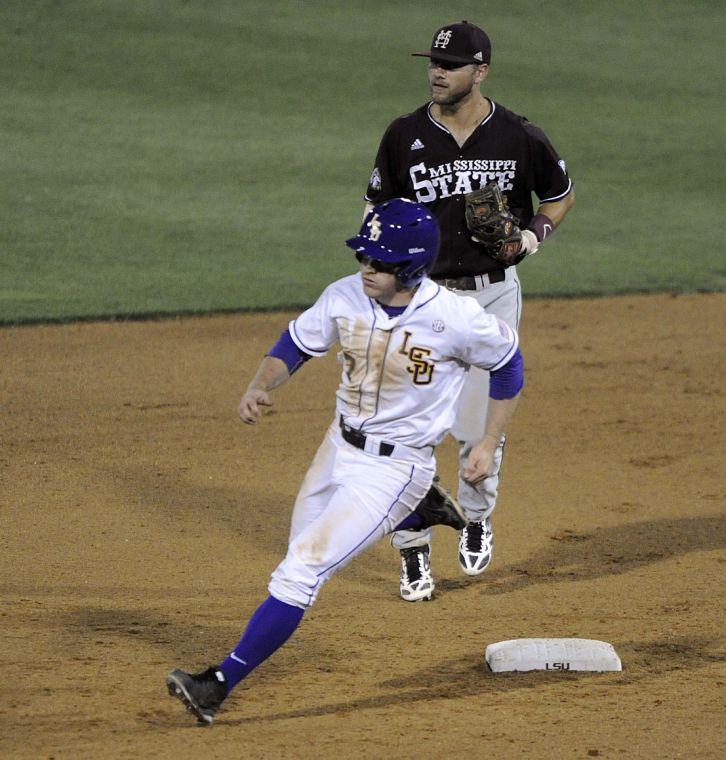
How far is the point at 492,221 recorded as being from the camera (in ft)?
18.1

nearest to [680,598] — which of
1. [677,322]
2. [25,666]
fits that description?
[25,666]

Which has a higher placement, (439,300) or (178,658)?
(439,300)

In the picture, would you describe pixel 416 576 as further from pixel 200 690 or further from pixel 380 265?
pixel 380 265

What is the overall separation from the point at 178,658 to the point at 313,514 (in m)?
0.81

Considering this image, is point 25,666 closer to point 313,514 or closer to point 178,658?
point 178,658

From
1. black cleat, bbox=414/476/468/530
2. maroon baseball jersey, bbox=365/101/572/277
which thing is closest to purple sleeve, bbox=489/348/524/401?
black cleat, bbox=414/476/468/530

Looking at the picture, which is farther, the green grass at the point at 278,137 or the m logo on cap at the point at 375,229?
the green grass at the point at 278,137

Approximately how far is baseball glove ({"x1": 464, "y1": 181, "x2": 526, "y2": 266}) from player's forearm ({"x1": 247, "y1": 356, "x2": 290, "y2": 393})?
1357mm

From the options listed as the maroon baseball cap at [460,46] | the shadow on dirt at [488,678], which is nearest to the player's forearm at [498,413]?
the shadow on dirt at [488,678]

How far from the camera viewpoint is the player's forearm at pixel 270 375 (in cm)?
448

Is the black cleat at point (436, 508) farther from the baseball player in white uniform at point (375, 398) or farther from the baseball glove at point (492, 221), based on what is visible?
the baseball glove at point (492, 221)

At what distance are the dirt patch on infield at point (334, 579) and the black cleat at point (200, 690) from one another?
0.09 meters

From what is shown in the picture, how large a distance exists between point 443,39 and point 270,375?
6.52 feet

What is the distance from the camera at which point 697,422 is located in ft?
27.6
